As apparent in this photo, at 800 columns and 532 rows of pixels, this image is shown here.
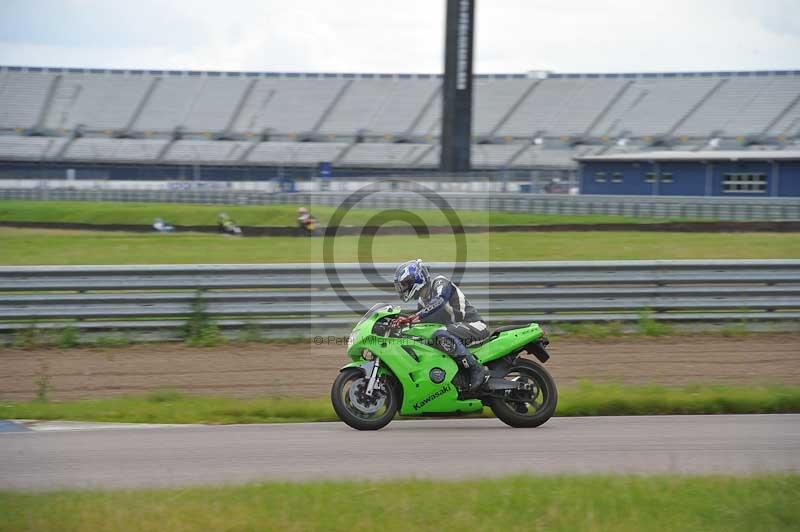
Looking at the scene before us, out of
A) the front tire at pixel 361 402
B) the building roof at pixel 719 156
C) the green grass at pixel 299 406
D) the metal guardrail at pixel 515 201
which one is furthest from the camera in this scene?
the building roof at pixel 719 156

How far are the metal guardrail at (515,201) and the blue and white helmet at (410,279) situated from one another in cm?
2086

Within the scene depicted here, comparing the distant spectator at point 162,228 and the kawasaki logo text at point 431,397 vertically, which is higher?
the distant spectator at point 162,228

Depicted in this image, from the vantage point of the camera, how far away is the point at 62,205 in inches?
1602

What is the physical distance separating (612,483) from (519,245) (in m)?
19.3

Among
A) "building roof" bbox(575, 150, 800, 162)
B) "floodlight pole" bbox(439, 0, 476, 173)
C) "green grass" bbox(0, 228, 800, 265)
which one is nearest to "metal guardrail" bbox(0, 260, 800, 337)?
"green grass" bbox(0, 228, 800, 265)

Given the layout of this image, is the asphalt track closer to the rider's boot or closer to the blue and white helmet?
the rider's boot

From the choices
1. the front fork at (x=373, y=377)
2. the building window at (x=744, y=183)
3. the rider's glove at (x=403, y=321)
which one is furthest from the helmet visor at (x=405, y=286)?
the building window at (x=744, y=183)

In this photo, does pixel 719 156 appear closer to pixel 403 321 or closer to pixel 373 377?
pixel 403 321

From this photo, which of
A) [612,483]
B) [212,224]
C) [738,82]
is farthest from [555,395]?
[738,82]

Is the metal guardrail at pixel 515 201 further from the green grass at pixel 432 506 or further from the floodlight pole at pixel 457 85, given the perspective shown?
the green grass at pixel 432 506

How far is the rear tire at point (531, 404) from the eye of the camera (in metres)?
8.88

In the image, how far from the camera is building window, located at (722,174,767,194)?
43375mm

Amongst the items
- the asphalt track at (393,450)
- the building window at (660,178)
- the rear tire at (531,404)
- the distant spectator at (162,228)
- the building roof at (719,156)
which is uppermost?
the building roof at (719,156)

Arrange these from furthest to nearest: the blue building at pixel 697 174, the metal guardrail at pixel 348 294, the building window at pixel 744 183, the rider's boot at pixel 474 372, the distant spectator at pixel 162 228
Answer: the building window at pixel 744 183 → the blue building at pixel 697 174 → the distant spectator at pixel 162 228 → the metal guardrail at pixel 348 294 → the rider's boot at pixel 474 372
